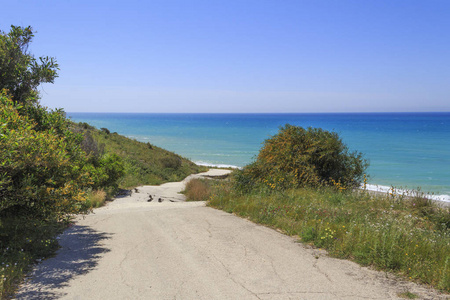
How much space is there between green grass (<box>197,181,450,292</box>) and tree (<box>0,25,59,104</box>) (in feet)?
21.2

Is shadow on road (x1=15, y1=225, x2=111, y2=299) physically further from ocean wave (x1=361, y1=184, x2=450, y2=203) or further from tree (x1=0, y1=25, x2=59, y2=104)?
ocean wave (x1=361, y1=184, x2=450, y2=203)

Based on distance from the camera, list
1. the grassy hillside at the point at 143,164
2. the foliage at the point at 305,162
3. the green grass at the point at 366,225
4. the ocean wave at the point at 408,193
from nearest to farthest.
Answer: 1. the green grass at the point at 366,225
2. the ocean wave at the point at 408,193
3. the foliage at the point at 305,162
4. the grassy hillside at the point at 143,164

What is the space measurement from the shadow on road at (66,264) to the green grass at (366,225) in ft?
13.9

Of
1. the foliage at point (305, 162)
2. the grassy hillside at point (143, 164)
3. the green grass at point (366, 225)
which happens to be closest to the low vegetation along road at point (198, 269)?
the green grass at point (366, 225)

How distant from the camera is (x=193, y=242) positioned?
279 inches

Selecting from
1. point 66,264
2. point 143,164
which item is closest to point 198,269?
point 66,264

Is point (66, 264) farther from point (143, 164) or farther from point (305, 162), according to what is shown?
point (143, 164)

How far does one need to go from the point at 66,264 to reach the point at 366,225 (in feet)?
20.2

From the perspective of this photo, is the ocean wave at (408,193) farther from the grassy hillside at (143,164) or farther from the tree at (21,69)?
the grassy hillside at (143,164)

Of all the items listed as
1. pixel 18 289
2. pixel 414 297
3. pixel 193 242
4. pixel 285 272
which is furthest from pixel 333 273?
pixel 18 289

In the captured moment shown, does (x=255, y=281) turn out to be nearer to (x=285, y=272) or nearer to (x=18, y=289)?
(x=285, y=272)

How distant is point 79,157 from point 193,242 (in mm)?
3117

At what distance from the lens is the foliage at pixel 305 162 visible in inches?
531

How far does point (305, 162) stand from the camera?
13.8m
